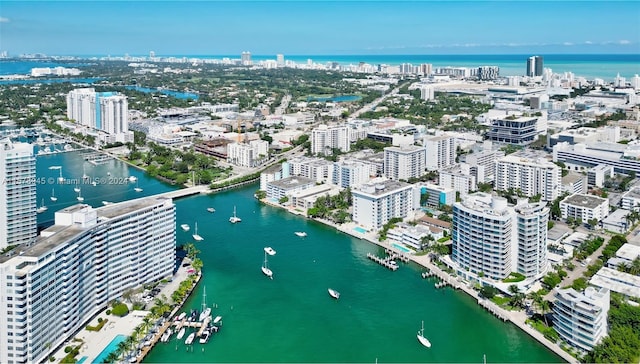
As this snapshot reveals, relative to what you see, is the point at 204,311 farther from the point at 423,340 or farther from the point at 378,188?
the point at 378,188

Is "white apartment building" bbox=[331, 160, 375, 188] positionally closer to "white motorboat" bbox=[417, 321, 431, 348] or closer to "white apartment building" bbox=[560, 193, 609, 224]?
"white apartment building" bbox=[560, 193, 609, 224]

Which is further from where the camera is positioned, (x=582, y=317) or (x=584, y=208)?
(x=584, y=208)

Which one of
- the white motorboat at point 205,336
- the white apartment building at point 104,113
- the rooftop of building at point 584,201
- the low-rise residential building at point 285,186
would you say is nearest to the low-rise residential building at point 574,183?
the rooftop of building at point 584,201

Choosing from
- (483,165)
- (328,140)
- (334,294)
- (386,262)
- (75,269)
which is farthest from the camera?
(328,140)

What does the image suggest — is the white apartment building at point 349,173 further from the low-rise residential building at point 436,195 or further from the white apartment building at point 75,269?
the white apartment building at point 75,269

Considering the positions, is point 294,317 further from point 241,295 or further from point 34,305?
point 34,305

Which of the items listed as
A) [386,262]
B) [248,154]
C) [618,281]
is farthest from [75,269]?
[248,154]

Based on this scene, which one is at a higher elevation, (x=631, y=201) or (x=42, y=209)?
(x=631, y=201)

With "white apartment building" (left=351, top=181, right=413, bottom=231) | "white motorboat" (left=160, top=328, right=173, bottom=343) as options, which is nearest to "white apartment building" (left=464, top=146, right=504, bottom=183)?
"white apartment building" (left=351, top=181, right=413, bottom=231)
